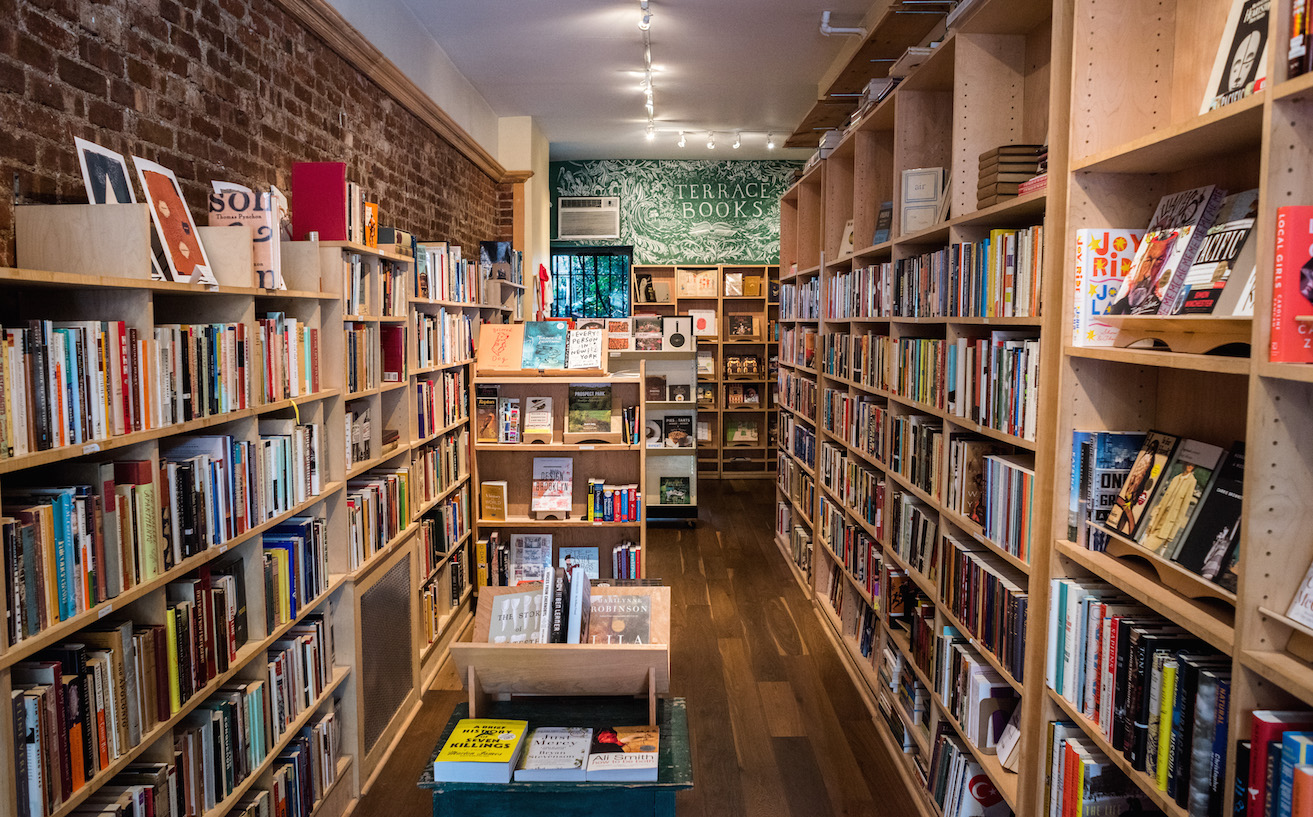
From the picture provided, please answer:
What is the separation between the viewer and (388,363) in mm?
3605

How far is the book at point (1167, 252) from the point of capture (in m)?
1.72

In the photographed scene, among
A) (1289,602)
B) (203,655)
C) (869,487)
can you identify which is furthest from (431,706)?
(1289,602)

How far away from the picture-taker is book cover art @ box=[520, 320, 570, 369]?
172 inches

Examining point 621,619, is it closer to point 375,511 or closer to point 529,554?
point 375,511

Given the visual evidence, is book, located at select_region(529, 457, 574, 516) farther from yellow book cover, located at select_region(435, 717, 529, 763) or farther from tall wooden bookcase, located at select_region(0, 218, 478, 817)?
yellow book cover, located at select_region(435, 717, 529, 763)

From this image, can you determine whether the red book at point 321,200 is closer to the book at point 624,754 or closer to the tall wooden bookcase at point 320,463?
the tall wooden bookcase at point 320,463

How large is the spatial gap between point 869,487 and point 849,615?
90 cm

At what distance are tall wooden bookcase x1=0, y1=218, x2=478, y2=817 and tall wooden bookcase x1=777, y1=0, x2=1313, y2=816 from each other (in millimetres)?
2046

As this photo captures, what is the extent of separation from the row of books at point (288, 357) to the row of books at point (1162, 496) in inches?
85.0

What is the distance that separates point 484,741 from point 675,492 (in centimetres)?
536

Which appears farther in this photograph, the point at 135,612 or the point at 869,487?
the point at 869,487

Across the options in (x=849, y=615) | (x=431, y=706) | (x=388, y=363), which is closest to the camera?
(x=388, y=363)

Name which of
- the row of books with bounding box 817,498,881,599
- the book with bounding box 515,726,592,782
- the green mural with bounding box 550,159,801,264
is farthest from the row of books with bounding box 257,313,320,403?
the green mural with bounding box 550,159,801,264

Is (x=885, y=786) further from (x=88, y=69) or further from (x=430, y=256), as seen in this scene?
(x=88, y=69)
